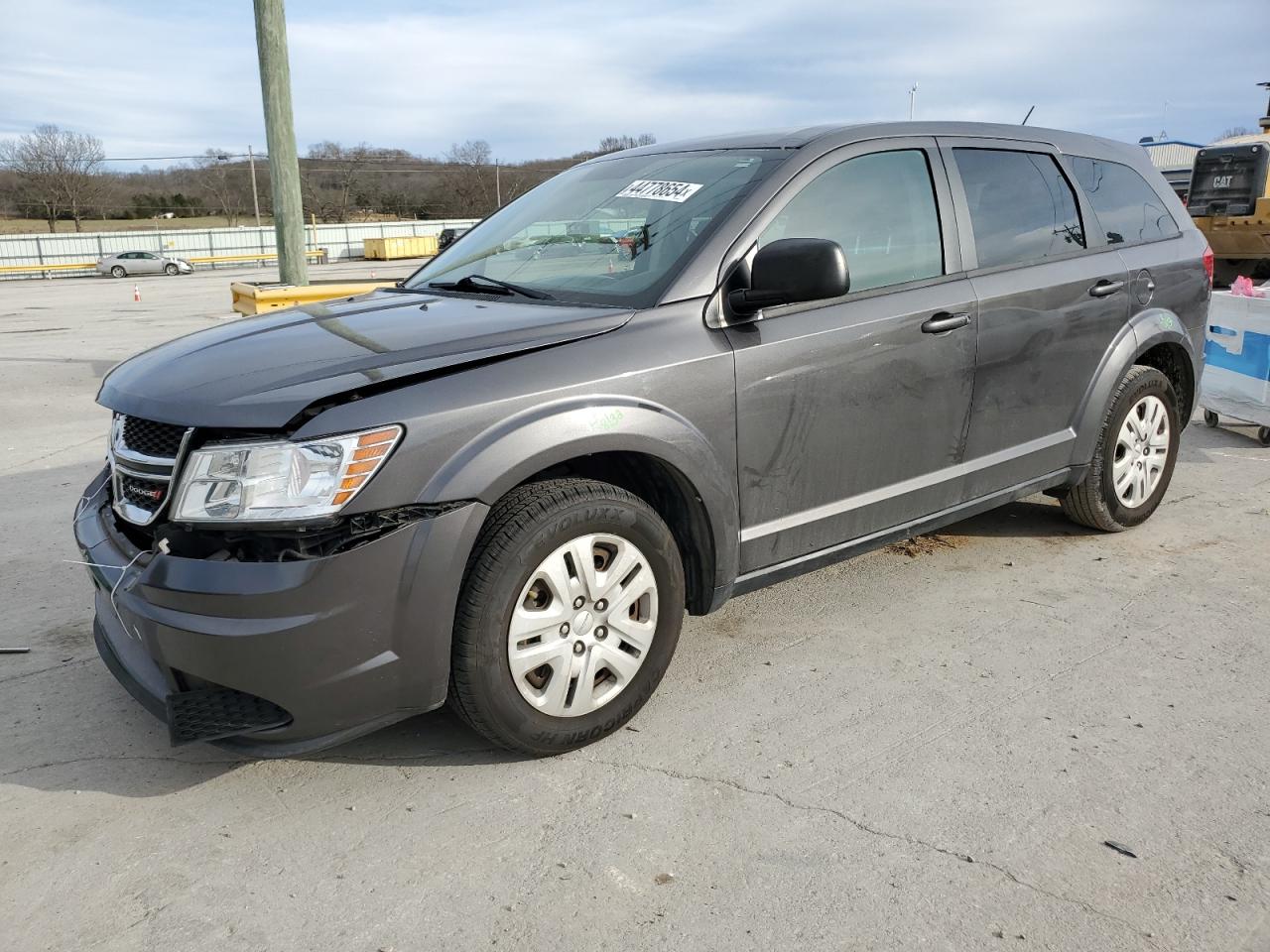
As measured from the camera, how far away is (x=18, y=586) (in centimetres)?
435

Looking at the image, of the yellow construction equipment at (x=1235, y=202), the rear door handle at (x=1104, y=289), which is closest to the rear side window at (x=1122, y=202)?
the rear door handle at (x=1104, y=289)

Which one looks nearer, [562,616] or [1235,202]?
[562,616]

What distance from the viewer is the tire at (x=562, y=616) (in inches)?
105

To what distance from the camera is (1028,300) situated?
13.1 ft

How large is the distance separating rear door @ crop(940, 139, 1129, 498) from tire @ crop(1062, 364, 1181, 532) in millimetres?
270

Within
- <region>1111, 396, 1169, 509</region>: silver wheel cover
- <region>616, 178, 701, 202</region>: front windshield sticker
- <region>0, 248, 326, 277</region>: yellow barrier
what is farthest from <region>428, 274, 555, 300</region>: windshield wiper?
<region>0, 248, 326, 277</region>: yellow barrier

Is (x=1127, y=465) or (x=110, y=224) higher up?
(x=110, y=224)

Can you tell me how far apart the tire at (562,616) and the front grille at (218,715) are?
0.47 meters

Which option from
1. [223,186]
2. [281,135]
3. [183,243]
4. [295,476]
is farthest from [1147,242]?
[223,186]

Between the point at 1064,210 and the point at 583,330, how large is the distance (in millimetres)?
2558

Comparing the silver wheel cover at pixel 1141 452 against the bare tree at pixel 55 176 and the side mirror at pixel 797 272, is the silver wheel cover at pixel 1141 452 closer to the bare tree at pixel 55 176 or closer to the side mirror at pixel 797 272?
the side mirror at pixel 797 272

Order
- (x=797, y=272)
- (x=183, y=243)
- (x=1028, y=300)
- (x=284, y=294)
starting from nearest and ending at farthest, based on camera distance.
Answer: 1. (x=797, y=272)
2. (x=1028, y=300)
3. (x=284, y=294)
4. (x=183, y=243)

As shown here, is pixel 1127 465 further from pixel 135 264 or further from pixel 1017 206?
pixel 135 264

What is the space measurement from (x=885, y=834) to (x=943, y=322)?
1.88m
